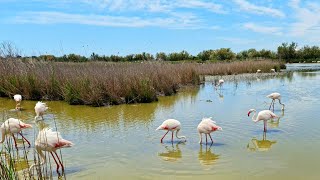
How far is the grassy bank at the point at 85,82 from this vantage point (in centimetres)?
1330

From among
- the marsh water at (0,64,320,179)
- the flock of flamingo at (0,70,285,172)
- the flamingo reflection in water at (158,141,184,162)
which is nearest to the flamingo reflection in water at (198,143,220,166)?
the marsh water at (0,64,320,179)

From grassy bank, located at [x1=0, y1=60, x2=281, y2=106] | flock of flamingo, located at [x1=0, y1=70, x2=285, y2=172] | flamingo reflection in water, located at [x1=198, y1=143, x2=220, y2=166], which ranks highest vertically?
grassy bank, located at [x1=0, y1=60, x2=281, y2=106]

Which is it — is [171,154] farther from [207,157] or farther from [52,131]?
[52,131]

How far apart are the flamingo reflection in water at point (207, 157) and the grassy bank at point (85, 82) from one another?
6733mm

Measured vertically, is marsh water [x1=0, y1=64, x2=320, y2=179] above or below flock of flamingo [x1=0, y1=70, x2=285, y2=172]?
below

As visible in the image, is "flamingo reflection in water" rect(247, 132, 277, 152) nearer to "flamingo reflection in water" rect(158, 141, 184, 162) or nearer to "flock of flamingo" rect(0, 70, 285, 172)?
"flock of flamingo" rect(0, 70, 285, 172)

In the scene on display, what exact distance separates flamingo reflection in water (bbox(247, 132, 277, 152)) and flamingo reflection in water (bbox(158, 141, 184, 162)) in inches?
55.4

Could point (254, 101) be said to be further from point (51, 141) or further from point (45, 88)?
point (51, 141)

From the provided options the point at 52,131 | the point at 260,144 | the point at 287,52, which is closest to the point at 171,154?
the point at 260,144

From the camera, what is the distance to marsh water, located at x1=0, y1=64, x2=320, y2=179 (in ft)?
19.0

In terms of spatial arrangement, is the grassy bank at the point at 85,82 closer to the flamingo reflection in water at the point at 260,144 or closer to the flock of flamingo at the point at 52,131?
the flock of flamingo at the point at 52,131

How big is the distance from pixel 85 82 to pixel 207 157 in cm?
799

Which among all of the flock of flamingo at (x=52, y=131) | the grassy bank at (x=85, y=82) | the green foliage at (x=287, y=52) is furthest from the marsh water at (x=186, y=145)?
the green foliage at (x=287, y=52)

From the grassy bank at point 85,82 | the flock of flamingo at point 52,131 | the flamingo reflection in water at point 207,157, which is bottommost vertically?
the flamingo reflection in water at point 207,157
